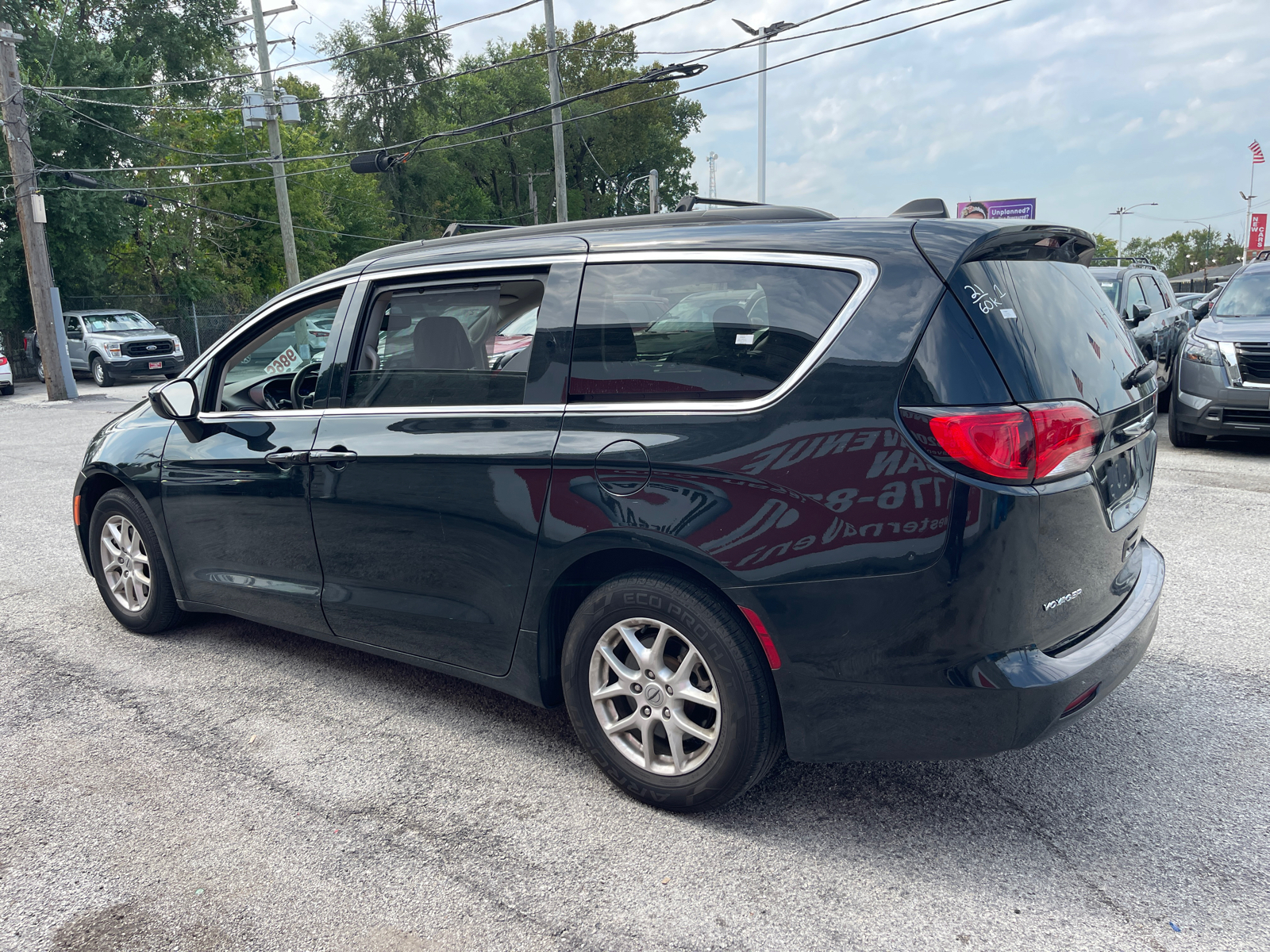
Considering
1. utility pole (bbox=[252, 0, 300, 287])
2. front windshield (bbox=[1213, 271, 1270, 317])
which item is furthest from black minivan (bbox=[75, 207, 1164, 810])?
utility pole (bbox=[252, 0, 300, 287])

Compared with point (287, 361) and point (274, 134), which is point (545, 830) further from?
point (274, 134)

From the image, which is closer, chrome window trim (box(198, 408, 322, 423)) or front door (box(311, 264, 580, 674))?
front door (box(311, 264, 580, 674))

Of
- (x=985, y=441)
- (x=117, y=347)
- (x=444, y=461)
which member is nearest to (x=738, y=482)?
(x=985, y=441)

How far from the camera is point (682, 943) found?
2.30 m

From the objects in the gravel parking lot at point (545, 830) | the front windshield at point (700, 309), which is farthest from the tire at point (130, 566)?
the front windshield at point (700, 309)

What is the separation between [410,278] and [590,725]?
178cm

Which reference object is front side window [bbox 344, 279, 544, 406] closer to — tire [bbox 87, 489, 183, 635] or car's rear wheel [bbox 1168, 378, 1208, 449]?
tire [bbox 87, 489, 183, 635]

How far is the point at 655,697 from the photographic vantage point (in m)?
2.81

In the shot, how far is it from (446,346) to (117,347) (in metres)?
23.8

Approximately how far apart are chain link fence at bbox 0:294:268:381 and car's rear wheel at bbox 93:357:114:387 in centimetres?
440

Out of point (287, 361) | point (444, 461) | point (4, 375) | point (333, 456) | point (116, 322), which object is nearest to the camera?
point (444, 461)

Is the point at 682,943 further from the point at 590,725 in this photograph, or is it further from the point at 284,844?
the point at 284,844

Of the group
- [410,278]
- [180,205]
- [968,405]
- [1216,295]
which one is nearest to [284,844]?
[410,278]

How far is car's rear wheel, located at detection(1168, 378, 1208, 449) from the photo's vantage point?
9148 mm
